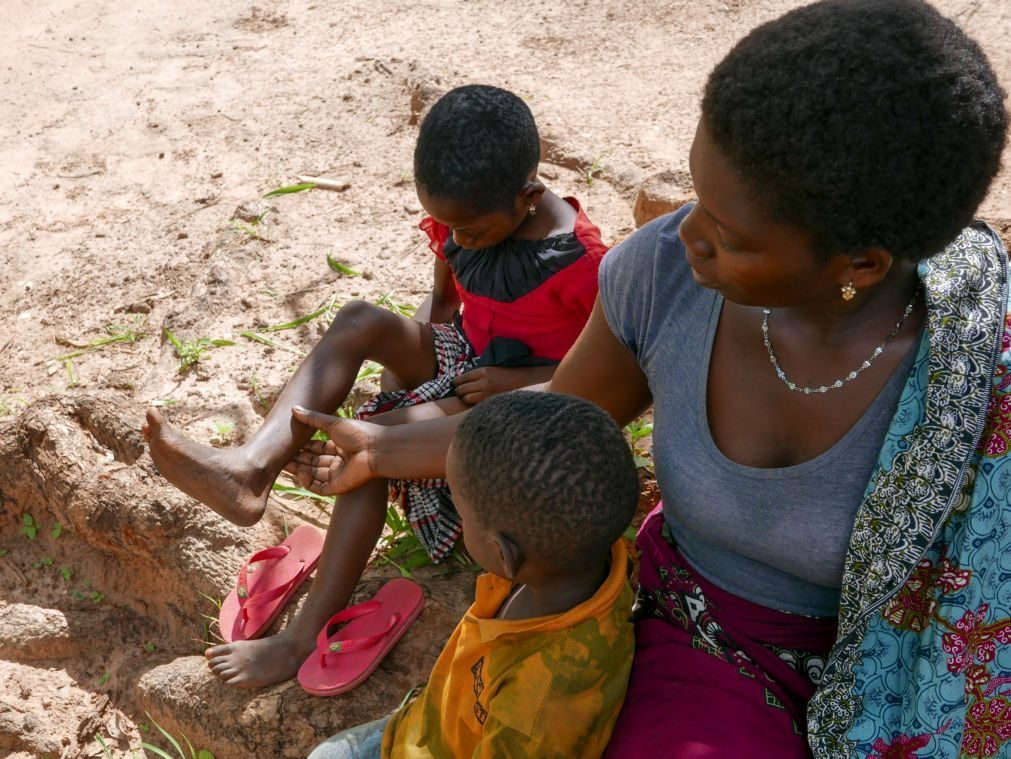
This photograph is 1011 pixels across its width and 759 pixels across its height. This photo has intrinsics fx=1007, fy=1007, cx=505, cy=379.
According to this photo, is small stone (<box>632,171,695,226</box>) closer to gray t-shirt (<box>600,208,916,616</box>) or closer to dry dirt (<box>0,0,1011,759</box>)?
dry dirt (<box>0,0,1011,759</box>)

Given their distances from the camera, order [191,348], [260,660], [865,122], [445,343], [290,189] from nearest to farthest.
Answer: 1. [865,122]
2. [260,660]
3. [445,343]
4. [191,348]
5. [290,189]

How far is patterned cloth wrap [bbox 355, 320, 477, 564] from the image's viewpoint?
2.66 metres

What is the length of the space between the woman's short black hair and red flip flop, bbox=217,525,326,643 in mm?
1783

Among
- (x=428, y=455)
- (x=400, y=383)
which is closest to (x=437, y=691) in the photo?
(x=428, y=455)

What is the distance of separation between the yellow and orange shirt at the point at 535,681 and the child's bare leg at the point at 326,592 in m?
0.68

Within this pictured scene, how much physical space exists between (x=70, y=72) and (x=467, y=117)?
433 centimetres

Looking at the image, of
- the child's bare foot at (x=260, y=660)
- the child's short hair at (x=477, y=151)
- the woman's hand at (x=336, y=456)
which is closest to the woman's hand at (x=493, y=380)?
the woman's hand at (x=336, y=456)

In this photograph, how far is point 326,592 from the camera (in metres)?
2.59

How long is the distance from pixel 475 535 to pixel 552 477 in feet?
0.67

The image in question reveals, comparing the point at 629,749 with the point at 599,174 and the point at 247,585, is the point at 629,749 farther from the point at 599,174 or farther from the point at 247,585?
the point at 599,174

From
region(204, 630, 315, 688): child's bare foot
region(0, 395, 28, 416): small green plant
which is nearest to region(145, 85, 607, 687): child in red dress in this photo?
region(204, 630, 315, 688): child's bare foot

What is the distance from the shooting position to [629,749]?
173 cm

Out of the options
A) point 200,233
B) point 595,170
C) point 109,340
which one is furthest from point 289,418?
point 595,170

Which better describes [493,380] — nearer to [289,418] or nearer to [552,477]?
[289,418]
